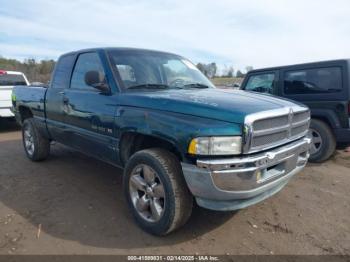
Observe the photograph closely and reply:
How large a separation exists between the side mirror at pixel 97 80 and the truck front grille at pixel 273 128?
6.00 feet

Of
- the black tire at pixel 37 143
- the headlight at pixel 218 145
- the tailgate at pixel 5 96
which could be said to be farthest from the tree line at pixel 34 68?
the headlight at pixel 218 145

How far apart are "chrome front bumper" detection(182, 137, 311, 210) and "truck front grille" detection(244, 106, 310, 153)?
10 centimetres

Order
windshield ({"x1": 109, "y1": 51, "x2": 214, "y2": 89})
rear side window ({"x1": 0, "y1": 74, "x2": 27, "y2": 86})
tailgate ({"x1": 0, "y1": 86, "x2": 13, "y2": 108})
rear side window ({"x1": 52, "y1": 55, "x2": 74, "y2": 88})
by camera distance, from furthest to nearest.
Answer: rear side window ({"x1": 0, "y1": 74, "x2": 27, "y2": 86}) → tailgate ({"x1": 0, "y1": 86, "x2": 13, "y2": 108}) → rear side window ({"x1": 52, "y1": 55, "x2": 74, "y2": 88}) → windshield ({"x1": 109, "y1": 51, "x2": 214, "y2": 89})

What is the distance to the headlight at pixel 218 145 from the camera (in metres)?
2.66

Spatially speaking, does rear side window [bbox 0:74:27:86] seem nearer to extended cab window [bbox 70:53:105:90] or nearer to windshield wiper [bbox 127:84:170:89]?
extended cab window [bbox 70:53:105:90]

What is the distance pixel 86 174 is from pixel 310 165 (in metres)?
3.96

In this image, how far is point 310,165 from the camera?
5762 mm

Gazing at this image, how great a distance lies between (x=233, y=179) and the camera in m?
2.66

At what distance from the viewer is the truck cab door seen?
3.70 metres

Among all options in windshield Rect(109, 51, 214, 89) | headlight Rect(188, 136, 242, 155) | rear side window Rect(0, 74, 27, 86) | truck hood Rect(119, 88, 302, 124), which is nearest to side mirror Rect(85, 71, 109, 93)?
windshield Rect(109, 51, 214, 89)

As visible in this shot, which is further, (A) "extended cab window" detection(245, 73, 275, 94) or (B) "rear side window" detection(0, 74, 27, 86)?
(B) "rear side window" detection(0, 74, 27, 86)

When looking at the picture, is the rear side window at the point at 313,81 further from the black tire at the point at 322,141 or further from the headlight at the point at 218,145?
the headlight at the point at 218,145

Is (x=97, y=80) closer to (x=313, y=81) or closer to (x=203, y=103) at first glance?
(x=203, y=103)

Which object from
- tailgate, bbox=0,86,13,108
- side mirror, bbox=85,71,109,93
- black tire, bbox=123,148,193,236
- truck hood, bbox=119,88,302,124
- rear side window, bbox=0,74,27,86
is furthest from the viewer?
rear side window, bbox=0,74,27,86
